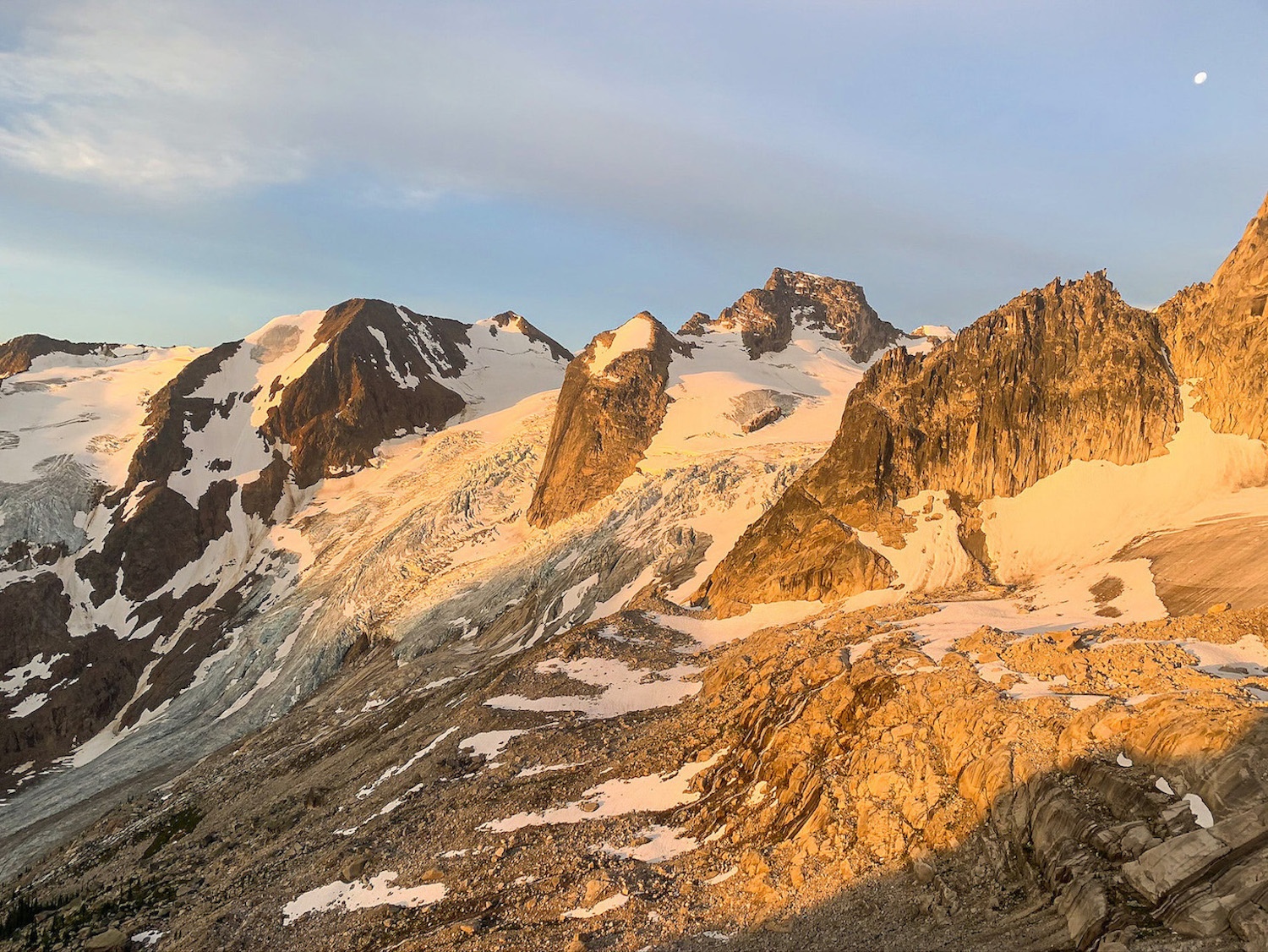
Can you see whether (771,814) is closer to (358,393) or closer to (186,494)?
(186,494)

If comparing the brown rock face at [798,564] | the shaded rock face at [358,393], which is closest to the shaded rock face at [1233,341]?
the brown rock face at [798,564]

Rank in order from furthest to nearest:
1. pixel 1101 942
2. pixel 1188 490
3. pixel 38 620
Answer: pixel 38 620 → pixel 1188 490 → pixel 1101 942

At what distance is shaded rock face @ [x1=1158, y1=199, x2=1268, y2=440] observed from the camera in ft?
182

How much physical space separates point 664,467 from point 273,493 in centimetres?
6961

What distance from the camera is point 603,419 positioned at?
4368 inches

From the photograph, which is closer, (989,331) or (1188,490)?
(1188,490)

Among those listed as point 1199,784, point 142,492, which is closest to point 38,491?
point 142,492

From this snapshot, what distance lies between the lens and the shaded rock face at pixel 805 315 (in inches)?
6368

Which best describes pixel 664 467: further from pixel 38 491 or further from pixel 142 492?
pixel 38 491

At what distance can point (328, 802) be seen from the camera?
4794 centimetres

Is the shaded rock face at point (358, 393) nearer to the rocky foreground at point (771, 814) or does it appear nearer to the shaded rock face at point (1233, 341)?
the rocky foreground at point (771, 814)

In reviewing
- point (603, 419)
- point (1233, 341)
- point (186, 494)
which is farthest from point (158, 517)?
point (1233, 341)

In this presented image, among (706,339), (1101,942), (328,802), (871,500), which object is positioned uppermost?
(706,339)

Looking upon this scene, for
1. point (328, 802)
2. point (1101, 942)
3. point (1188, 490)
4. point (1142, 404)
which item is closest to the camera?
point (1101, 942)
